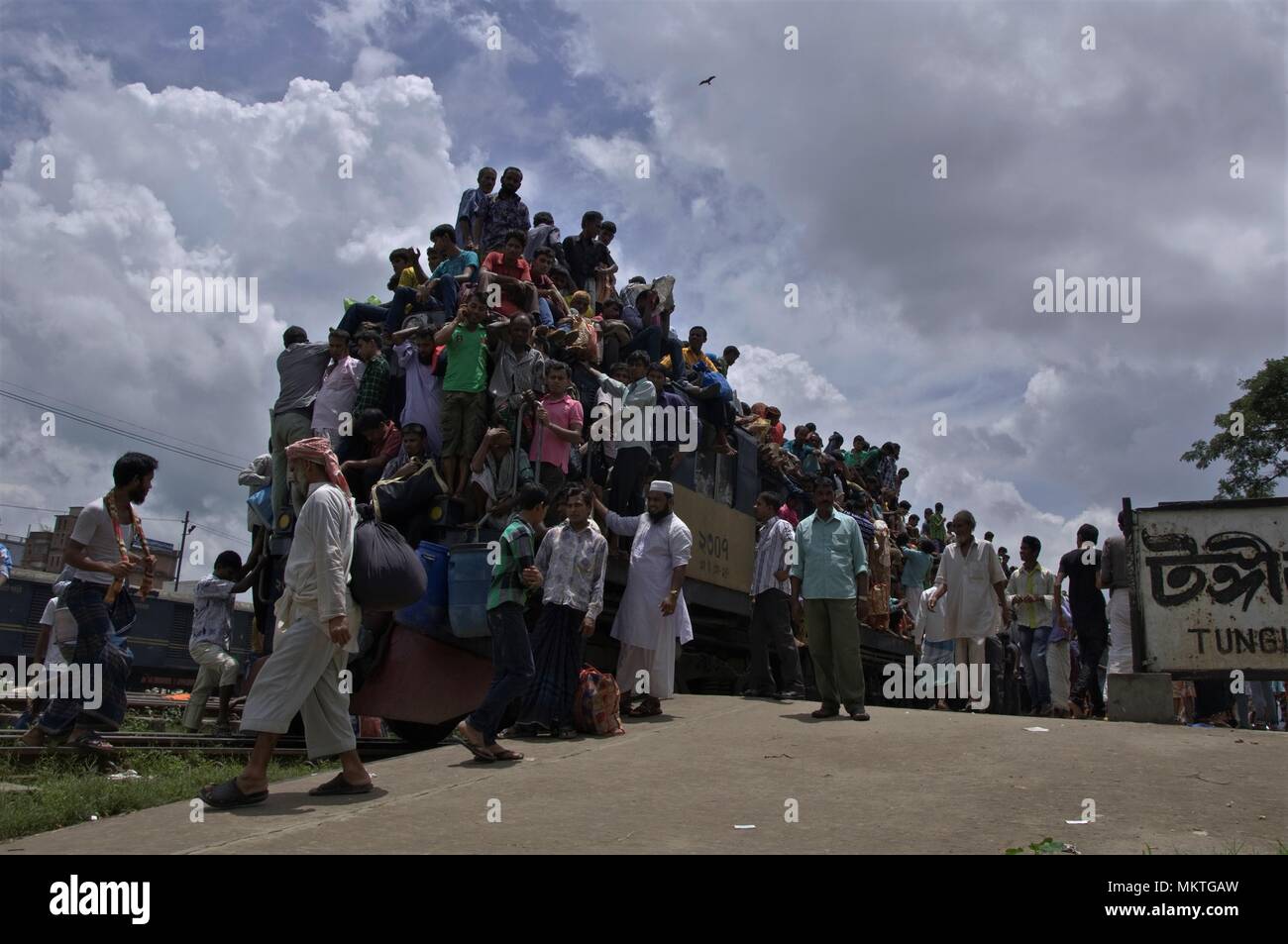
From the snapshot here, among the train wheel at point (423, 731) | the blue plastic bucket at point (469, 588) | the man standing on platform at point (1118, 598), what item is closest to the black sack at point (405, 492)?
the blue plastic bucket at point (469, 588)

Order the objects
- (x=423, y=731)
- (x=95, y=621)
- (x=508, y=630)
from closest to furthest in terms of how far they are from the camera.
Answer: (x=508, y=630), (x=95, y=621), (x=423, y=731)

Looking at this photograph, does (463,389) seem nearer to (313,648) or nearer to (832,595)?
(832,595)

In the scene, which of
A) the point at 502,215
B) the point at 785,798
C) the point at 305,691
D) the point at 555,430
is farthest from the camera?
the point at 502,215

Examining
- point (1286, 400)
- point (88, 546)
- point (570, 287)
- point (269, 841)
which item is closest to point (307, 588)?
point (269, 841)

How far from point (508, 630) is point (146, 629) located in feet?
65.4

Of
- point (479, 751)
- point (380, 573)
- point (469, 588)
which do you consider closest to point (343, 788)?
point (479, 751)

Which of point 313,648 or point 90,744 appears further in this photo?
point 90,744

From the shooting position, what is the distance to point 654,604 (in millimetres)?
7906

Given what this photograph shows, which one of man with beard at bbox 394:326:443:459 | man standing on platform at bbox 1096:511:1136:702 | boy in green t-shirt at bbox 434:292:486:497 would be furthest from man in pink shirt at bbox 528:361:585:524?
man standing on platform at bbox 1096:511:1136:702

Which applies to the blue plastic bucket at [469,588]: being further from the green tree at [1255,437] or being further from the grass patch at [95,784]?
the green tree at [1255,437]

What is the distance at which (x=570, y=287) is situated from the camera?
11.3 metres

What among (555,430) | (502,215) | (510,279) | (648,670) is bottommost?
(648,670)
